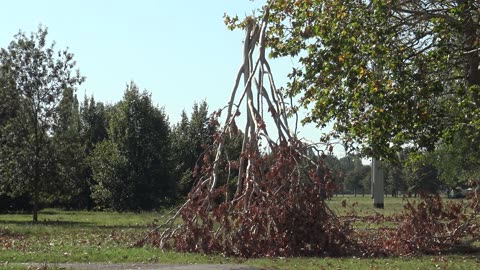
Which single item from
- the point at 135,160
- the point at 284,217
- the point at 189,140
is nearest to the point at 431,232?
the point at 284,217

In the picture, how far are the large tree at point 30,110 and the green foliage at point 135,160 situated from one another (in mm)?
13745

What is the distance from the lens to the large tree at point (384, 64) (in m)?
16.7

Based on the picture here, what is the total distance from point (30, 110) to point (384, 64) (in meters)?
22.7

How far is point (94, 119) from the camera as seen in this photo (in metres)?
64.8

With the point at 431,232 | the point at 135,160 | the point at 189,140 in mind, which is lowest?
the point at 431,232

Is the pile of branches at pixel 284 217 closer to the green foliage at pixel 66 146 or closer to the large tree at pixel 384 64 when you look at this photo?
the large tree at pixel 384 64

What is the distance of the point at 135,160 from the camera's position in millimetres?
49469

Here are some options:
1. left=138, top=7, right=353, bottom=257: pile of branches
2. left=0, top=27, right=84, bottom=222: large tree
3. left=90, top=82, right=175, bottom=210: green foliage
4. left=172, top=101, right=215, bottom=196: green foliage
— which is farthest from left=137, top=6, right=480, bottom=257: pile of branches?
left=172, top=101, right=215, bottom=196: green foliage

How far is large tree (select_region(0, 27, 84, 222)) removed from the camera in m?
34.7

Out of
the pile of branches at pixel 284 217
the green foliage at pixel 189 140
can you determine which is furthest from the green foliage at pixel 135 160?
the pile of branches at pixel 284 217

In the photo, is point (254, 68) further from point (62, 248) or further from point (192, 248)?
point (62, 248)

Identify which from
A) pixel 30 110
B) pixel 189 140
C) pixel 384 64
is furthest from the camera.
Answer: pixel 189 140

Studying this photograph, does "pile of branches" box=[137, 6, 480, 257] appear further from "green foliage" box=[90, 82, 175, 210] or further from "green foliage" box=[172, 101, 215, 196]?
"green foliage" box=[172, 101, 215, 196]

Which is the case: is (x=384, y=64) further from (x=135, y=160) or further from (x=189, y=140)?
(x=189, y=140)
